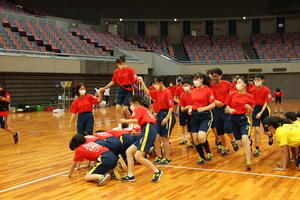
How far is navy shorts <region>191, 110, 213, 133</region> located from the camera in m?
6.62

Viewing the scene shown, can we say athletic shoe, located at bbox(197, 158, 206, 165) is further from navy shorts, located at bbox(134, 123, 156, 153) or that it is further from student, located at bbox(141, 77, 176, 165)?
navy shorts, located at bbox(134, 123, 156, 153)

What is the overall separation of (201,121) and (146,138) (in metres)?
1.55

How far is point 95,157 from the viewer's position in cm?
571

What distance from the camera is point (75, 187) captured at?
5.39 meters

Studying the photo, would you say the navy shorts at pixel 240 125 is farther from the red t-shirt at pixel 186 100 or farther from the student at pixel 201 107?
the red t-shirt at pixel 186 100

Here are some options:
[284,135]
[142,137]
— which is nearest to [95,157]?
[142,137]

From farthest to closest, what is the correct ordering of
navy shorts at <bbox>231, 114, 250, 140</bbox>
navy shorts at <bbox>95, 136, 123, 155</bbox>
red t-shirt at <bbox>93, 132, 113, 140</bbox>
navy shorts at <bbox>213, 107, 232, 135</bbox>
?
navy shorts at <bbox>213, 107, 232, 135</bbox> < navy shorts at <bbox>231, 114, 250, 140</bbox> < red t-shirt at <bbox>93, 132, 113, 140</bbox> < navy shorts at <bbox>95, 136, 123, 155</bbox>

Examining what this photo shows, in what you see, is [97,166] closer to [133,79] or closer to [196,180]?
[196,180]

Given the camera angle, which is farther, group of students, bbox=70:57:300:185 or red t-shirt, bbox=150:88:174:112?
red t-shirt, bbox=150:88:174:112

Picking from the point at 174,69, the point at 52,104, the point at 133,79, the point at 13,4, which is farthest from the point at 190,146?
the point at 13,4

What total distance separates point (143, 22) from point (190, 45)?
5511 mm

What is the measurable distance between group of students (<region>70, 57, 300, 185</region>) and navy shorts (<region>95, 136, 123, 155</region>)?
0.02 m

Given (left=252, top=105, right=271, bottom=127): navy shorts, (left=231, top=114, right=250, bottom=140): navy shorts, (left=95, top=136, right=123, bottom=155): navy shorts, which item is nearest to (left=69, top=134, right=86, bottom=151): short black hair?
(left=95, top=136, right=123, bottom=155): navy shorts

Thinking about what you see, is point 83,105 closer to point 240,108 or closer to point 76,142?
point 76,142
